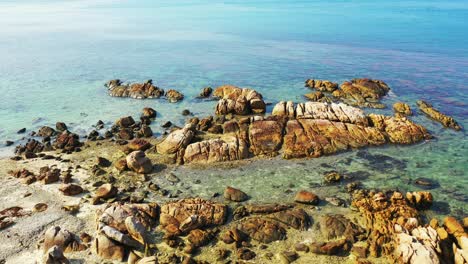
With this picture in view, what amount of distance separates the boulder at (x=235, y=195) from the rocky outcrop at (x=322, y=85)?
26684 mm

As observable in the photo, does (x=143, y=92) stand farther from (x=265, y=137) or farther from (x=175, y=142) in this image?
(x=265, y=137)

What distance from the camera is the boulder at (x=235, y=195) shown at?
76.1 ft

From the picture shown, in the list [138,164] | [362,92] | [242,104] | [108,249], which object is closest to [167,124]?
[242,104]

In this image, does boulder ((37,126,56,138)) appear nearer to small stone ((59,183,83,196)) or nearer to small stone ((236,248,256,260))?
small stone ((59,183,83,196))

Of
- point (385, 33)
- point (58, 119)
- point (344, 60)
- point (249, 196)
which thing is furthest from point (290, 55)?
point (249, 196)

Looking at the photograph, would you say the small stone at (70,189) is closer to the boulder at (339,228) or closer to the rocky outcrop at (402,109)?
the boulder at (339,228)

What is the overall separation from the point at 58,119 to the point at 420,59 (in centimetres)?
5757

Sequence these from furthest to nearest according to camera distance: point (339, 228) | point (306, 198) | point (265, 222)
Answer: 1. point (306, 198)
2. point (265, 222)
3. point (339, 228)

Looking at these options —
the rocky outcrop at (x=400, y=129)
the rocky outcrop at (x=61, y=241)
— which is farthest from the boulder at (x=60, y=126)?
the rocky outcrop at (x=400, y=129)

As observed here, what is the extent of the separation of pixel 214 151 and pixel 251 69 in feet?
108

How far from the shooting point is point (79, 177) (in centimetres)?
2588

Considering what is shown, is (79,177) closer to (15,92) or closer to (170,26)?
(15,92)

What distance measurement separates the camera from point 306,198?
898 inches

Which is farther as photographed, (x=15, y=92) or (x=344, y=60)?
(x=344, y=60)
